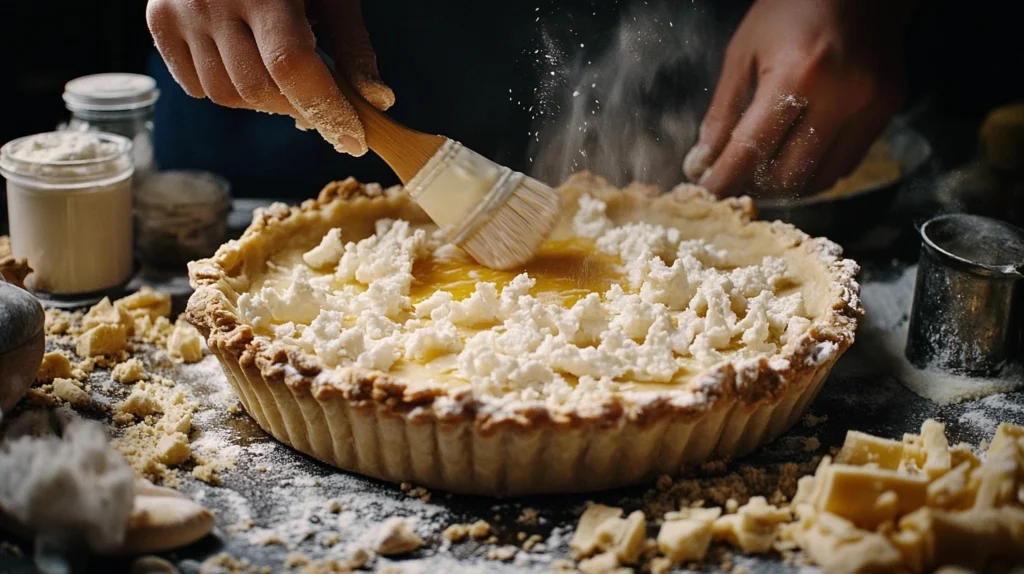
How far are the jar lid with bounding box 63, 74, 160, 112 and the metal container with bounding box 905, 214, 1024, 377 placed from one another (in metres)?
2.62

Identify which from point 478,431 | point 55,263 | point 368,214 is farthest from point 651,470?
point 55,263

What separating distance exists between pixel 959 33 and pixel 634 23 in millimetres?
2290

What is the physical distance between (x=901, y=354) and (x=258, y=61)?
1976 mm

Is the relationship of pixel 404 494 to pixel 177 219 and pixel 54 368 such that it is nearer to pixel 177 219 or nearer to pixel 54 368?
pixel 54 368

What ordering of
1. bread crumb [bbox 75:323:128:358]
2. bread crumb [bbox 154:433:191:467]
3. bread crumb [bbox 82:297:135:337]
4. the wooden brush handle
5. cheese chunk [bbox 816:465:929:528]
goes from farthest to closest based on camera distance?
bread crumb [bbox 82:297:135:337]
bread crumb [bbox 75:323:128:358]
the wooden brush handle
bread crumb [bbox 154:433:191:467]
cheese chunk [bbox 816:465:929:528]

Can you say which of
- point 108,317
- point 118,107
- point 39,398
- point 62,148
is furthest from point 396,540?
point 118,107

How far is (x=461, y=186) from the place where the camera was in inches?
109

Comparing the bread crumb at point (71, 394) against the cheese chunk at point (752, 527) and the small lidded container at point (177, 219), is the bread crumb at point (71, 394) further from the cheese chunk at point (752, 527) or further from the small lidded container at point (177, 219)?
the cheese chunk at point (752, 527)

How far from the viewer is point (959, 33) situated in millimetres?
4809

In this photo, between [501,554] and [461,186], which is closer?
[501,554]

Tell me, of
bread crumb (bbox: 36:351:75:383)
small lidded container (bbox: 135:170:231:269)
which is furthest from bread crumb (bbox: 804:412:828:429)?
small lidded container (bbox: 135:170:231:269)

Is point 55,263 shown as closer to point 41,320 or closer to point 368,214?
point 41,320

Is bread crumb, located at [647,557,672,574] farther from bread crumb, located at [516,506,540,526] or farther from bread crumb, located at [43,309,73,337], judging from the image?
bread crumb, located at [43,309,73,337]

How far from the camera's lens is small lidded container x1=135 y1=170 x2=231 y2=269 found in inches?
138
